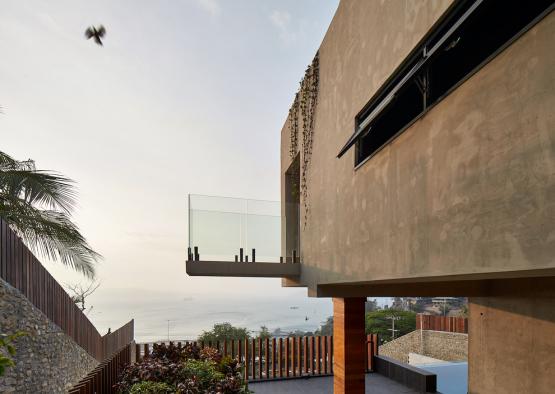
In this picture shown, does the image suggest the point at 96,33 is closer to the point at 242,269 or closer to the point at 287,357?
the point at 242,269

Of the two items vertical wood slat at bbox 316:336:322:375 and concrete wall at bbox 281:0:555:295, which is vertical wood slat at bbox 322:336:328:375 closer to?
vertical wood slat at bbox 316:336:322:375

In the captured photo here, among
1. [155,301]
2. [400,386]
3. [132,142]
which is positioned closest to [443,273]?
[400,386]

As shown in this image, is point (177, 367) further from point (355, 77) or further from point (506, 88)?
point (506, 88)

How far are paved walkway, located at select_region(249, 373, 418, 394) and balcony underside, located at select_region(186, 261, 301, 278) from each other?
3.08m

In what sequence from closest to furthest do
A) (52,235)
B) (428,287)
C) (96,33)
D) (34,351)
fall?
(96,33) → (428,287) → (34,351) → (52,235)

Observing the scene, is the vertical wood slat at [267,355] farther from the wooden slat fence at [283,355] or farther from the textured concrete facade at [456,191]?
the textured concrete facade at [456,191]

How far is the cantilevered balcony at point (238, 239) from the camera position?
7223mm

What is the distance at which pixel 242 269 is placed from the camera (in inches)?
291

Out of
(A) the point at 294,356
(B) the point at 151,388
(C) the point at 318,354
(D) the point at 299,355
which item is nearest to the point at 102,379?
(B) the point at 151,388

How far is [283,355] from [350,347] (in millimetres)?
3536

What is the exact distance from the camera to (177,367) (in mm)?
5977

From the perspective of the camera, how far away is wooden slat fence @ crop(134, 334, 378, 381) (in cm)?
977

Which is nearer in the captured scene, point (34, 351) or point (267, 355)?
point (34, 351)

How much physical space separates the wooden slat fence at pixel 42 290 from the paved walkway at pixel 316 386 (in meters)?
4.44
